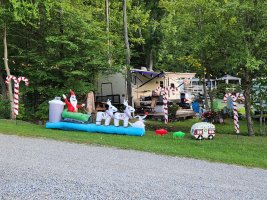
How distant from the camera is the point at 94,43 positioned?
1670 cm

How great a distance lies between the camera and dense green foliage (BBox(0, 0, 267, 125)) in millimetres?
12153

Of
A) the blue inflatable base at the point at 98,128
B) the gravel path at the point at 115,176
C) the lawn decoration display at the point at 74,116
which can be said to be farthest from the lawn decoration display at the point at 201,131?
the lawn decoration display at the point at 74,116

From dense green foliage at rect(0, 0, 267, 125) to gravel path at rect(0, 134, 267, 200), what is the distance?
5518 millimetres

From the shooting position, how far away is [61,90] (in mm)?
16781

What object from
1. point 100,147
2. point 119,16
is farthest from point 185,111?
point 119,16

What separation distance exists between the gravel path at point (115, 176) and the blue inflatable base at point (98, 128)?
3.30m

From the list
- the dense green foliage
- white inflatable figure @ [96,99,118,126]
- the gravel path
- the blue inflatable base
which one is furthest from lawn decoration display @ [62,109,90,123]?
the gravel path

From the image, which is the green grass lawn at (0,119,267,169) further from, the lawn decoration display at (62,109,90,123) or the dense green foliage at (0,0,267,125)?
the dense green foliage at (0,0,267,125)

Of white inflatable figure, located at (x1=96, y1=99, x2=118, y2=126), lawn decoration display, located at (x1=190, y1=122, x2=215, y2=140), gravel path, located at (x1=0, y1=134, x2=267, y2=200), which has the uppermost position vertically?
white inflatable figure, located at (x1=96, y1=99, x2=118, y2=126)

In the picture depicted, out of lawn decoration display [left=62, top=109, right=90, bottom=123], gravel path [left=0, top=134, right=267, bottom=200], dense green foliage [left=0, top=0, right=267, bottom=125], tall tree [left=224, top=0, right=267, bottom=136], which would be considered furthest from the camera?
lawn decoration display [left=62, top=109, right=90, bottom=123]

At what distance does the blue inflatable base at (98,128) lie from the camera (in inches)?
473

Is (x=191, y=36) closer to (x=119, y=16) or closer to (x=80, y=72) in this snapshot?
(x=80, y=72)

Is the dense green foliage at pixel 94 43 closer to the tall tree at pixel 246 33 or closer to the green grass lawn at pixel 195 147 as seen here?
the tall tree at pixel 246 33

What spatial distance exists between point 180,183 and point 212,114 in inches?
445
